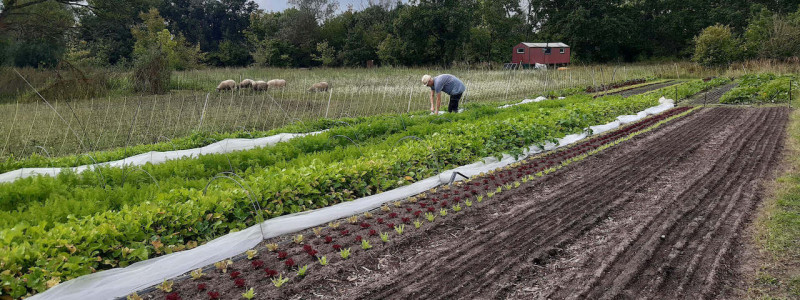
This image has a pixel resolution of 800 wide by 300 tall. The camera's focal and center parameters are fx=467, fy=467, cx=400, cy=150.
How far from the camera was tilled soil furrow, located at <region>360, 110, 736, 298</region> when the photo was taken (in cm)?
380

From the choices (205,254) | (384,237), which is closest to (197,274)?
(205,254)

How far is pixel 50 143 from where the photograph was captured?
9.20 m

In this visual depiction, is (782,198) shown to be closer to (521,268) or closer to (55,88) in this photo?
(521,268)

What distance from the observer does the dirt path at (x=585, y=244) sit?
3.58 metres

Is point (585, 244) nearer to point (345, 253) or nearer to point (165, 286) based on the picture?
point (345, 253)

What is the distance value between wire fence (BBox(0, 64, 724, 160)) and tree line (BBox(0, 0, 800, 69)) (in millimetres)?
10363

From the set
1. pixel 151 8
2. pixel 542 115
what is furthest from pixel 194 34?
pixel 542 115

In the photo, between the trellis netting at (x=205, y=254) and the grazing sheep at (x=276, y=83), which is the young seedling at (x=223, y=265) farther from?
the grazing sheep at (x=276, y=83)

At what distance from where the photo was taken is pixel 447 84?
37.4 ft

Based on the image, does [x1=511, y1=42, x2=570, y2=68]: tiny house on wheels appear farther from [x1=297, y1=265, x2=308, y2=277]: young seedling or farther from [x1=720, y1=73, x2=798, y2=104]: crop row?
[x1=297, y1=265, x2=308, y2=277]: young seedling

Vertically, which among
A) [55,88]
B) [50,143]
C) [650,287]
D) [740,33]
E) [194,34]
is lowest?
[650,287]

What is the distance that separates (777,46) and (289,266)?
113 ft

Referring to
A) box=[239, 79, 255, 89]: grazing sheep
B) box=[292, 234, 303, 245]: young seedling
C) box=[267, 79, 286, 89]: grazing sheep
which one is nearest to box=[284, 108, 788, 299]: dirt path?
box=[292, 234, 303, 245]: young seedling

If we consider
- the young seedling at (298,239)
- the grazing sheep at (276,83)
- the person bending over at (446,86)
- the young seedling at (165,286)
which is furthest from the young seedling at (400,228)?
the grazing sheep at (276,83)
